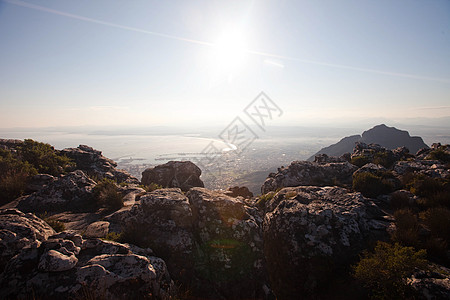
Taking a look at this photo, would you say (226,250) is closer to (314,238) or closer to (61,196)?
(314,238)

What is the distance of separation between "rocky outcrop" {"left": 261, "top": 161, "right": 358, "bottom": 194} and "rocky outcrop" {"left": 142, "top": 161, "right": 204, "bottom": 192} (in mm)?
7881

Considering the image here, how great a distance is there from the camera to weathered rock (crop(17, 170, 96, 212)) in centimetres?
954

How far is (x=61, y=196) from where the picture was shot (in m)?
10.4

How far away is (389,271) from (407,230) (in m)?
2.91

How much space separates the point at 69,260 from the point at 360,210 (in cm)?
1138

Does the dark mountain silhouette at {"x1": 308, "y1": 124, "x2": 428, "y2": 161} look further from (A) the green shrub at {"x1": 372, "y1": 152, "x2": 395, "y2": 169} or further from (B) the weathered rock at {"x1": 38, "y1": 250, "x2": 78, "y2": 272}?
(B) the weathered rock at {"x1": 38, "y1": 250, "x2": 78, "y2": 272}

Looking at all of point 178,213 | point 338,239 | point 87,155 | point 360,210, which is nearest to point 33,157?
point 87,155

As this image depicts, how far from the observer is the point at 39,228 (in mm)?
6105

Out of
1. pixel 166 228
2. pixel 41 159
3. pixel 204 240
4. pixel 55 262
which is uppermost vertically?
pixel 41 159

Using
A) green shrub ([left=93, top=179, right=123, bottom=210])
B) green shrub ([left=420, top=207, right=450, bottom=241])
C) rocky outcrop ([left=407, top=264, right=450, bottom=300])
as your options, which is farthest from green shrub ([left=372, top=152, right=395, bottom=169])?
green shrub ([left=93, top=179, right=123, bottom=210])

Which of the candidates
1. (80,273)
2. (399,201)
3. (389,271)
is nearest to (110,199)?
(80,273)

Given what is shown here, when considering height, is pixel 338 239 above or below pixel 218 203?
below

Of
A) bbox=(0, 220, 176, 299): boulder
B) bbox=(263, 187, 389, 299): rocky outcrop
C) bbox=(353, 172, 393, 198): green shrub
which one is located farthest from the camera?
bbox=(353, 172, 393, 198): green shrub

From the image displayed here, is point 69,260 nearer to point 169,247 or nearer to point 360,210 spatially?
point 169,247
